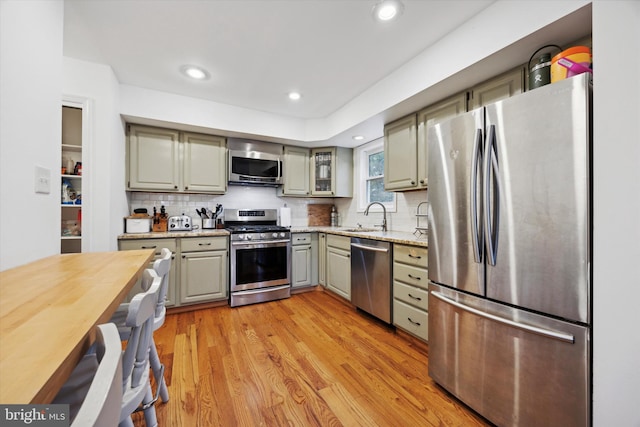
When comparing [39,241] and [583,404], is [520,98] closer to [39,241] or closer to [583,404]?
[583,404]

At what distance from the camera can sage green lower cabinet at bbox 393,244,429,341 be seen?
205 cm

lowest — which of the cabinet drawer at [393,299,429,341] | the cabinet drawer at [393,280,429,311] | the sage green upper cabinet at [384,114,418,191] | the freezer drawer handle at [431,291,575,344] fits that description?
the cabinet drawer at [393,299,429,341]

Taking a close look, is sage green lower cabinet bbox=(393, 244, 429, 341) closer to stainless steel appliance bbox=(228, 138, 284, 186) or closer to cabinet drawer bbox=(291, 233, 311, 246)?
cabinet drawer bbox=(291, 233, 311, 246)

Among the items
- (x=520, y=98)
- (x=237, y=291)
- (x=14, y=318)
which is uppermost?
(x=520, y=98)

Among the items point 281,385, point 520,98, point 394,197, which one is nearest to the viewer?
point 520,98

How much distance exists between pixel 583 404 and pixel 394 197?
2331mm

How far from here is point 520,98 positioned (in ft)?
4.13

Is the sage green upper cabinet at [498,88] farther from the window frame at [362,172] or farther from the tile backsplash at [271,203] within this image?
the window frame at [362,172]

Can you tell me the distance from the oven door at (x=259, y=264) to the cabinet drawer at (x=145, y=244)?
2.08 ft

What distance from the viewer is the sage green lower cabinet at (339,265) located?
3.02 meters

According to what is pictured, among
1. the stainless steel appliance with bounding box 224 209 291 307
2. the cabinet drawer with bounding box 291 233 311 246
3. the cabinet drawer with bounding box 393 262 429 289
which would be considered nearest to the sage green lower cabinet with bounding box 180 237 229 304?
the stainless steel appliance with bounding box 224 209 291 307

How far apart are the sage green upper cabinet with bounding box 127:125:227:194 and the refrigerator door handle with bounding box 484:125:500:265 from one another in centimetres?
288

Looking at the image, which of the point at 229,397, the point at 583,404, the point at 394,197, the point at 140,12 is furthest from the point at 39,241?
the point at 394,197
